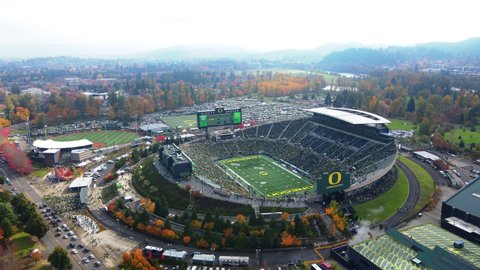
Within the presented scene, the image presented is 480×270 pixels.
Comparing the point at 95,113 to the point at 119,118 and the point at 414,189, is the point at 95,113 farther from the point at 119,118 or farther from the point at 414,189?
the point at 414,189

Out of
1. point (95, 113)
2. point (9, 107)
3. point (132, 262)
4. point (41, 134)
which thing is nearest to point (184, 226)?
point (132, 262)

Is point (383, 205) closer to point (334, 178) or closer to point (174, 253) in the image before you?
point (334, 178)

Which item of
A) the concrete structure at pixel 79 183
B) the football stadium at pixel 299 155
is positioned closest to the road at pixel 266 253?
the football stadium at pixel 299 155

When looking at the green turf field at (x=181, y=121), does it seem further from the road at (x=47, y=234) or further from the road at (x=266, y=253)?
the road at (x=266, y=253)

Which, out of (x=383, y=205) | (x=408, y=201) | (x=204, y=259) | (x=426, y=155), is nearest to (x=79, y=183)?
(x=204, y=259)

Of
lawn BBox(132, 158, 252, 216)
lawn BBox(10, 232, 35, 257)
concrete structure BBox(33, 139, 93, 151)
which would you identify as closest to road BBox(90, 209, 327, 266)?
lawn BBox(132, 158, 252, 216)

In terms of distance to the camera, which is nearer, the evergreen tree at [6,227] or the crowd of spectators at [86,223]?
the evergreen tree at [6,227]
